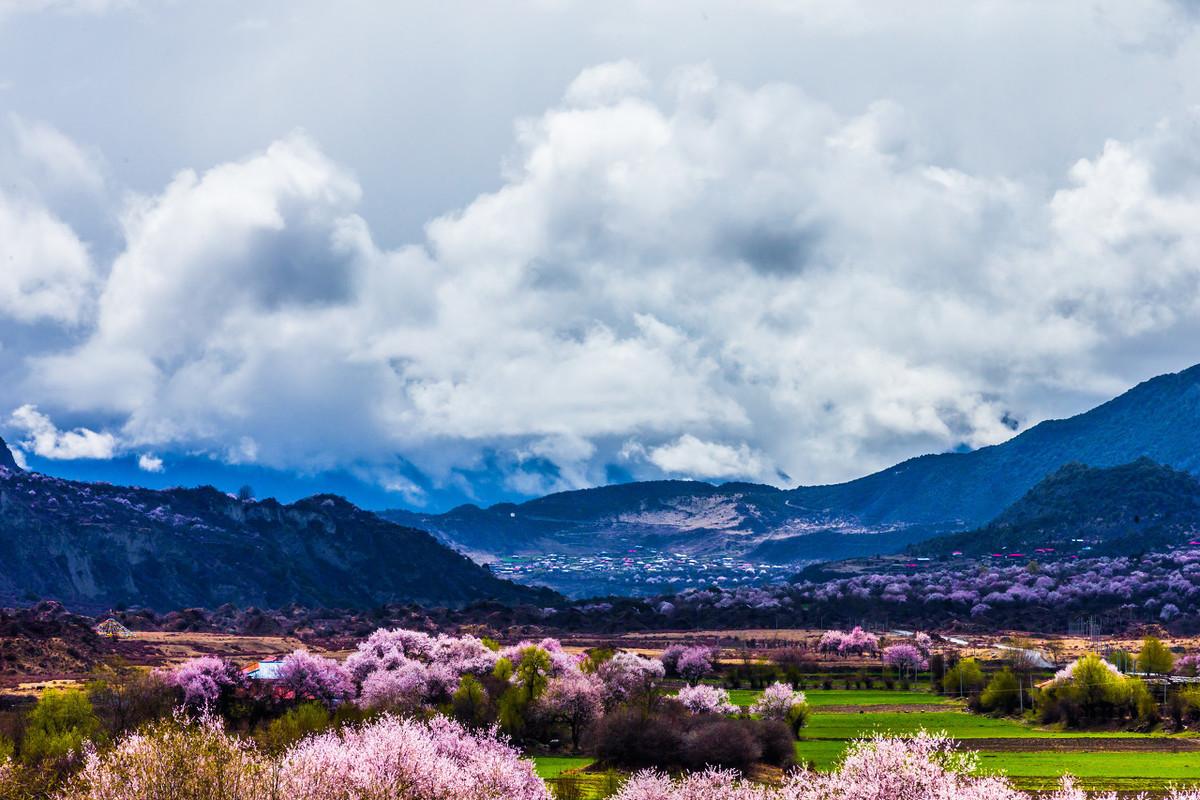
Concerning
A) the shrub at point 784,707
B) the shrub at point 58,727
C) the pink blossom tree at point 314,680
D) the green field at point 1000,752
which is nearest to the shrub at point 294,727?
the shrub at point 58,727

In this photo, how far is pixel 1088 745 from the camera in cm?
10362

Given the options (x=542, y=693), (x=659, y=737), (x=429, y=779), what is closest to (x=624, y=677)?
(x=542, y=693)

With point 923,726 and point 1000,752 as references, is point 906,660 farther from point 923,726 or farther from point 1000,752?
point 1000,752

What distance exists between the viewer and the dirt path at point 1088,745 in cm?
9944

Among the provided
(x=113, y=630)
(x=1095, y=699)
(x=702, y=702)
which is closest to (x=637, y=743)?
(x=702, y=702)

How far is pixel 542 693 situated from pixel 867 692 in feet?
193

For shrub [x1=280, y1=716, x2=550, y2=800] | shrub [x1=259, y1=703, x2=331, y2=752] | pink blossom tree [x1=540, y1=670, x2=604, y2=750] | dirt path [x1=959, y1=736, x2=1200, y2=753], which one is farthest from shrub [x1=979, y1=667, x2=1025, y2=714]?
shrub [x1=280, y1=716, x2=550, y2=800]

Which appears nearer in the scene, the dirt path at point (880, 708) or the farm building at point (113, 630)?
Answer: the dirt path at point (880, 708)

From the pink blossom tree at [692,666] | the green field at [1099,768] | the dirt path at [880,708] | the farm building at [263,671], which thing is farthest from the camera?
the pink blossom tree at [692,666]

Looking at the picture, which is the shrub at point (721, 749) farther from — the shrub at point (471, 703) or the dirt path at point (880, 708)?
the dirt path at point (880, 708)

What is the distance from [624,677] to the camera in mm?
116875

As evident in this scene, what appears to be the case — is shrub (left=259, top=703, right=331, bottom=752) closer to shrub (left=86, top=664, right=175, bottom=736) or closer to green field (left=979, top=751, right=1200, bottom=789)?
shrub (left=86, top=664, right=175, bottom=736)

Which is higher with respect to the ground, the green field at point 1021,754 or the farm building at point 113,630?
the farm building at point 113,630

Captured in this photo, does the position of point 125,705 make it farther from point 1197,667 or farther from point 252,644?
point 1197,667
